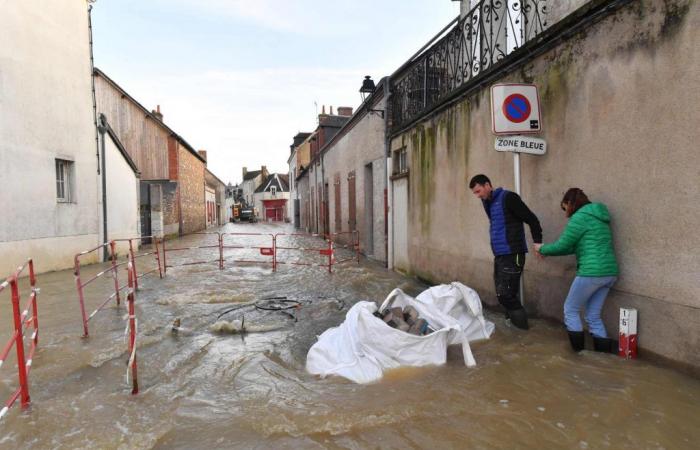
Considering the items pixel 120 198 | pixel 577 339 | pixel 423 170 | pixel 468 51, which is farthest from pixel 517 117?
pixel 120 198

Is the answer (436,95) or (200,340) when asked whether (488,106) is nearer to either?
(436,95)

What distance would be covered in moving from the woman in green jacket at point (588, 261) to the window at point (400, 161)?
628cm

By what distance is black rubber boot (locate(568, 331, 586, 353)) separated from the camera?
4258 millimetres

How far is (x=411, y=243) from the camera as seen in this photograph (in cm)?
993

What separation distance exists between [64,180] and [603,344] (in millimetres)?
14057

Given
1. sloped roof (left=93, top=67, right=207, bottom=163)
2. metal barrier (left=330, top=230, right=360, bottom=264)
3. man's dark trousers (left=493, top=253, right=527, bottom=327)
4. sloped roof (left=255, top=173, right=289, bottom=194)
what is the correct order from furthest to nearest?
sloped roof (left=255, top=173, right=289, bottom=194), sloped roof (left=93, top=67, right=207, bottom=163), metal barrier (left=330, top=230, right=360, bottom=264), man's dark trousers (left=493, top=253, right=527, bottom=327)

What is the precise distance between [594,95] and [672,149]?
1.07 m

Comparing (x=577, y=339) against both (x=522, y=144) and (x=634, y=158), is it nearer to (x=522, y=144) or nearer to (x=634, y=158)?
(x=634, y=158)

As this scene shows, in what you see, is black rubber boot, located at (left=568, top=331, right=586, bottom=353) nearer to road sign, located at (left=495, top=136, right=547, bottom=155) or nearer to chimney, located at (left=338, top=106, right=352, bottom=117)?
road sign, located at (left=495, top=136, right=547, bottom=155)

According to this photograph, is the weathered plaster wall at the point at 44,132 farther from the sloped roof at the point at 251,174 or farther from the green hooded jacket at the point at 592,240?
the sloped roof at the point at 251,174

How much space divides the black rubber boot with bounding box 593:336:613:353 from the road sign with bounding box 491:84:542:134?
2.37 meters

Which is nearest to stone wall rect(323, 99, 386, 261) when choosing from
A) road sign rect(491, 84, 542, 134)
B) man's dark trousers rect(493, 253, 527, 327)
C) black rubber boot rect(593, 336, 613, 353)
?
road sign rect(491, 84, 542, 134)

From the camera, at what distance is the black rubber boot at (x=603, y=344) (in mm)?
4121

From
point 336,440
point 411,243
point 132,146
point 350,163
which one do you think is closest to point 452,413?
point 336,440
